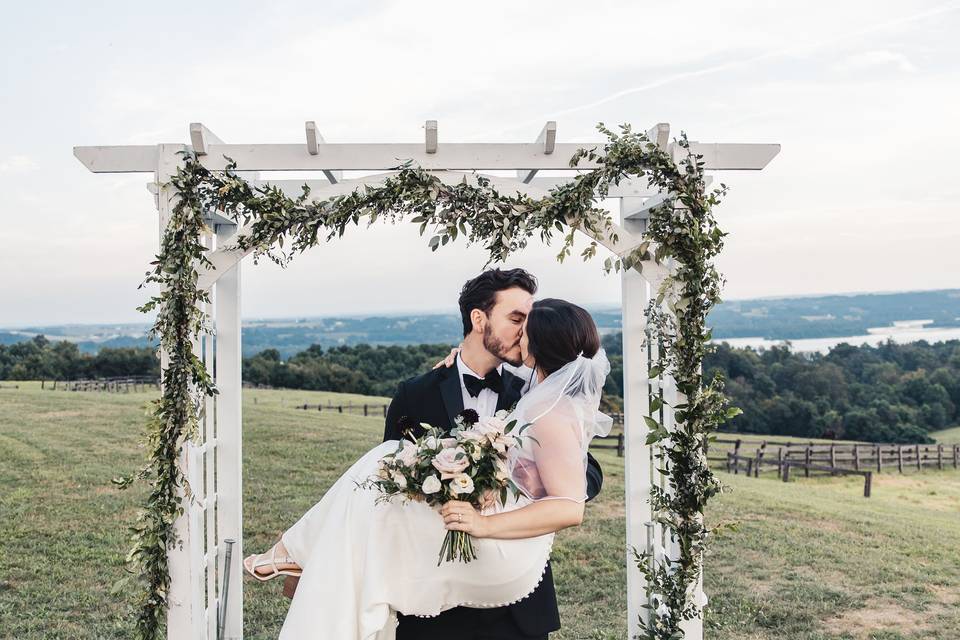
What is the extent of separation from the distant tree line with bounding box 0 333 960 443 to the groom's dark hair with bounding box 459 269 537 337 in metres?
16.0

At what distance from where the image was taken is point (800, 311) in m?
28.2

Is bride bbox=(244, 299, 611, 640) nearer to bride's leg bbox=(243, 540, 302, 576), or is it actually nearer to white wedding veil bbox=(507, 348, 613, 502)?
white wedding veil bbox=(507, 348, 613, 502)

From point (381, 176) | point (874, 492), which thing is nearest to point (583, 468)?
point (381, 176)

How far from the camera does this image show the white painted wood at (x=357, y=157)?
3908 millimetres

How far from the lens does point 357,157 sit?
12.9ft

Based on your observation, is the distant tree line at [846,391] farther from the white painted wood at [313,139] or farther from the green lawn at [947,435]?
the white painted wood at [313,139]

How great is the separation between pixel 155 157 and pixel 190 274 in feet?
2.09

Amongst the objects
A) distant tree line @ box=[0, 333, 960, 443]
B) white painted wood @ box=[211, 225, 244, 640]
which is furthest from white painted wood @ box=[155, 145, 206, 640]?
distant tree line @ box=[0, 333, 960, 443]

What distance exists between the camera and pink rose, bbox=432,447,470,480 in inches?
131

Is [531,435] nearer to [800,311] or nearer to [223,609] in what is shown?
[223,609]

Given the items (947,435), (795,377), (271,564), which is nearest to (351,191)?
(271,564)

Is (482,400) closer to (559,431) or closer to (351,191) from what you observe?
(559,431)

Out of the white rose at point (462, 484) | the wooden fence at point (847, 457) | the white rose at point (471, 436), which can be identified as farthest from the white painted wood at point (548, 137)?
the wooden fence at point (847, 457)

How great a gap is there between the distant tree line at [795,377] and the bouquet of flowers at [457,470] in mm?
17123
